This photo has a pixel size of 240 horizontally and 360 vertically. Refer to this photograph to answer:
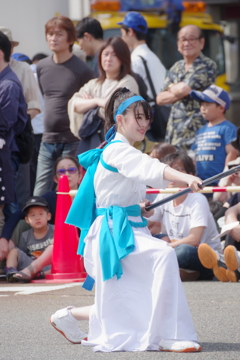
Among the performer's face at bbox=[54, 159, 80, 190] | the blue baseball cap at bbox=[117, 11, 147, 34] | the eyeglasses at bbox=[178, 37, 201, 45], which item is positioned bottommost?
the performer's face at bbox=[54, 159, 80, 190]

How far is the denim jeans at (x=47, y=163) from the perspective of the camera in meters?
8.02

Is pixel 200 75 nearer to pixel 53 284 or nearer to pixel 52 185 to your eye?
pixel 52 185

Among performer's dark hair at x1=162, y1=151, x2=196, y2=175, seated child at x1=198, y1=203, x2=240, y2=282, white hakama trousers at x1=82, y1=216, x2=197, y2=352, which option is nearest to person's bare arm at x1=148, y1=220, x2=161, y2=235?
performer's dark hair at x1=162, y1=151, x2=196, y2=175

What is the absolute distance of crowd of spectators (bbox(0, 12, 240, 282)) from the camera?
21.8ft

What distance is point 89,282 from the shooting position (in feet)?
14.4

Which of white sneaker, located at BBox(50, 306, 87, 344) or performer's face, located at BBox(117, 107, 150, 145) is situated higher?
performer's face, located at BBox(117, 107, 150, 145)

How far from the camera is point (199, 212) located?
6559mm

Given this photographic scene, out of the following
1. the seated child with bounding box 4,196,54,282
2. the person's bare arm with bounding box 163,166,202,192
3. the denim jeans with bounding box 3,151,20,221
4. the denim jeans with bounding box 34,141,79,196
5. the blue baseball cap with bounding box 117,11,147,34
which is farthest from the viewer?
the blue baseball cap with bounding box 117,11,147,34

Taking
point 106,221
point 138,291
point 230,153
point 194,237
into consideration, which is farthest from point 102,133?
point 138,291

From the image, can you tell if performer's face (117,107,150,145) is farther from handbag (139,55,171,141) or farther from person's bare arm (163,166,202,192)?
handbag (139,55,171,141)

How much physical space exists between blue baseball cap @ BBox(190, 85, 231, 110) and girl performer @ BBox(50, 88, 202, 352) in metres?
3.45

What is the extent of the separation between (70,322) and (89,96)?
3807 mm

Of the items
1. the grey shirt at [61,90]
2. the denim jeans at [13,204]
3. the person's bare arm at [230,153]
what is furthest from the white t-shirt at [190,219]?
the grey shirt at [61,90]

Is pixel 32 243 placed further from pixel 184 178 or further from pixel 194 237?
pixel 184 178
